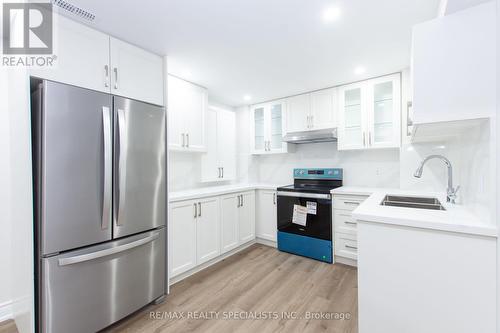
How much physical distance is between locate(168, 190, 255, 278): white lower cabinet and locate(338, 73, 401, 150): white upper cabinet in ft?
5.44

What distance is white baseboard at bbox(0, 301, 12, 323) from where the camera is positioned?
70.1 inches

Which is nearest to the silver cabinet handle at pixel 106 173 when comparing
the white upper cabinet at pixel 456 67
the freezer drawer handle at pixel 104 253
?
the freezer drawer handle at pixel 104 253

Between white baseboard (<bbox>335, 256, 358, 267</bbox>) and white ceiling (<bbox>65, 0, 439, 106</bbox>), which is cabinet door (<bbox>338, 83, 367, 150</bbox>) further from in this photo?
white baseboard (<bbox>335, 256, 358, 267</bbox>)

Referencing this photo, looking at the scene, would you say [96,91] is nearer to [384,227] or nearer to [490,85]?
[384,227]

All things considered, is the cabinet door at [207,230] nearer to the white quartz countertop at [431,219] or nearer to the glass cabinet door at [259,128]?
the glass cabinet door at [259,128]

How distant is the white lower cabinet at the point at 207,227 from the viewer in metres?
2.28

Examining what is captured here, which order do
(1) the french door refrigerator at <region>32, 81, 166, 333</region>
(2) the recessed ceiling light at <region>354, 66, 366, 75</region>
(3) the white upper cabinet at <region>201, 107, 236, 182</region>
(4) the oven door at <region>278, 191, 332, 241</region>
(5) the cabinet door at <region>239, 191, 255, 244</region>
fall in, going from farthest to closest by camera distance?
(3) the white upper cabinet at <region>201, 107, 236, 182</region>, (5) the cabinet door at <region>239, 191, 255, 244</region>, (4) the oven door at <region>278, 191, 332, 241</region>, (2) the recessed ceiling light at <region>354, 66, 366, 75</region>, (1) the french door refrigerator at <region>32, 81, 166, 333</region>

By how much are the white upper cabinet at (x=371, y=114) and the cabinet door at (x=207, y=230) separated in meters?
1.91

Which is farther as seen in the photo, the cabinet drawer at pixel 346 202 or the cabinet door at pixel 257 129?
the cabinet door at pixel 257 129

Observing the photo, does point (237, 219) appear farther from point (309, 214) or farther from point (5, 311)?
point (5, 311)

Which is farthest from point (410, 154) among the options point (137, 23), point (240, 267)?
point (137, 23)

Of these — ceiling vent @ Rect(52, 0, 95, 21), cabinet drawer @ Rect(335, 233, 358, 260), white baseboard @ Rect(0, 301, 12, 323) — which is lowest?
white baseboard @ Rect(0, 301, 12, 323)

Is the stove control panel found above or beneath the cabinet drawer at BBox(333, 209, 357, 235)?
above

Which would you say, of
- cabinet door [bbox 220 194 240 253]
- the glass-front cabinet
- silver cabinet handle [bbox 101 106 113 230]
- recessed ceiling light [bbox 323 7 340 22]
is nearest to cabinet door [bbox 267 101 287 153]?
the glass-front cabinet
